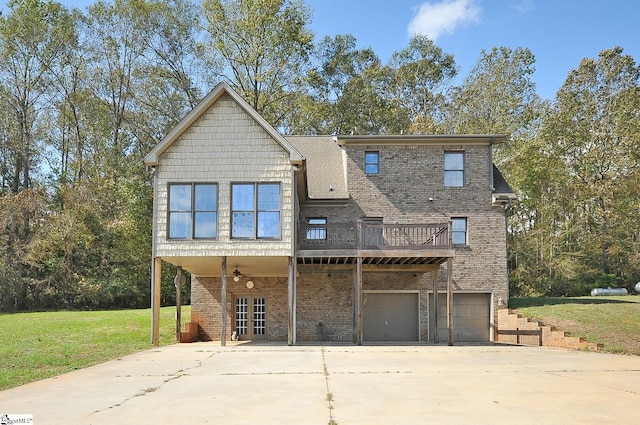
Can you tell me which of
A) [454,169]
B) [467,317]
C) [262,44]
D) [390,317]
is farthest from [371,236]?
[262,44]

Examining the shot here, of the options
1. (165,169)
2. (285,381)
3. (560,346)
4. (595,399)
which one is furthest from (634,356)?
(165,169)

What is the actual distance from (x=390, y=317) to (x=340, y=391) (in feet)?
45.9

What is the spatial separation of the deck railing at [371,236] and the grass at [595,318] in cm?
488

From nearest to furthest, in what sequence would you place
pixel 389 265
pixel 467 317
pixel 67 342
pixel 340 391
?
1. pixel 340 391
2. pixel 67 342
3. pixel 389 265
4. pixel 467 317

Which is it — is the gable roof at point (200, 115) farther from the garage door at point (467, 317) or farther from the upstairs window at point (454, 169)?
the garage door at point (467, 317)

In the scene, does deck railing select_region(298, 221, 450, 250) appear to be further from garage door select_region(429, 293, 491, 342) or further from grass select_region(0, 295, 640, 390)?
grass select_region(0, 295, 640, 390)

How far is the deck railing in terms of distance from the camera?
19859 millimetres

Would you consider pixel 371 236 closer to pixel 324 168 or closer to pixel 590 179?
pixel 324 168

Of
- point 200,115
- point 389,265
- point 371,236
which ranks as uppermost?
point 200,115

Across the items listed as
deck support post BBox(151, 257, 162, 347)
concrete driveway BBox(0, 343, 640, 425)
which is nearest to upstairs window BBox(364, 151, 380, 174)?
deck support post BBox(151, 257, 162, 347)

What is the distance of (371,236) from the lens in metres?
20.6

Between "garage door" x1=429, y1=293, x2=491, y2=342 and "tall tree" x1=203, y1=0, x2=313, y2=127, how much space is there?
18341 millimetres

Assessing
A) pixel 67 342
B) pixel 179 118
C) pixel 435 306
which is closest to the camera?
pixel 67 342

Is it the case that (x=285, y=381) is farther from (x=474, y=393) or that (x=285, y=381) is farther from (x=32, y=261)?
(x=32, y=261)
